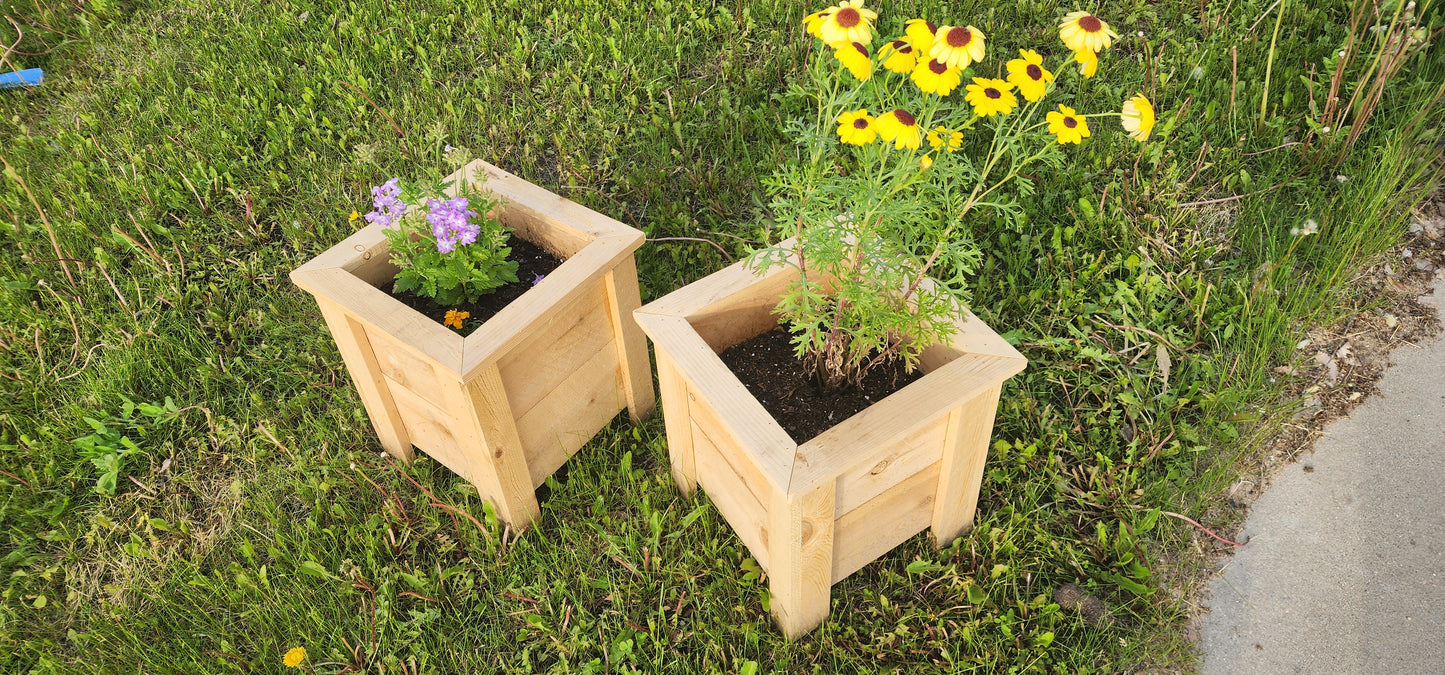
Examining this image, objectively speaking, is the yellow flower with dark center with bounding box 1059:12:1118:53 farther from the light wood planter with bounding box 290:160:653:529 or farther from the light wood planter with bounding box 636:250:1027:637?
the light wood planter with bounding box 290:160:653:529

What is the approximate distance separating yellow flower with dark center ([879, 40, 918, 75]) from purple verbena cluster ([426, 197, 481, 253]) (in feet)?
3.55

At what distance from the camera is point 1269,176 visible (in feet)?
9.43

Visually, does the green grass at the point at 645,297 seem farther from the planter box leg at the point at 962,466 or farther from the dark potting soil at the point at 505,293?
the dark potting soil at the point at 505,293

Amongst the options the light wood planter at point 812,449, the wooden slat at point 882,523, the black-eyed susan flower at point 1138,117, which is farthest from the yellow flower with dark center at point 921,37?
the wooden slat at point 882,523

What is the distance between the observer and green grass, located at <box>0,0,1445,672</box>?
2273 mm

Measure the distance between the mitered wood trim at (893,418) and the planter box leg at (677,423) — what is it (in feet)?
1.50

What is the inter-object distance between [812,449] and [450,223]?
1042 millimetres

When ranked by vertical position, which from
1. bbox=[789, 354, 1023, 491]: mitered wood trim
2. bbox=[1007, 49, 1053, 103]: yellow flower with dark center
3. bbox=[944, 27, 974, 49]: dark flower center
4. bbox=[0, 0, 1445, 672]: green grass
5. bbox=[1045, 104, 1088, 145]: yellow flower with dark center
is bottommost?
bbox=[0, 0, 1445, 672]: green grass

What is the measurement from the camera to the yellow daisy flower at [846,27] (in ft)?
5.00

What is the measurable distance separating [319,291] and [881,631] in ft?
5.48

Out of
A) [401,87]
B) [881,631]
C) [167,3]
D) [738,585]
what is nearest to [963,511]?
[881,631]

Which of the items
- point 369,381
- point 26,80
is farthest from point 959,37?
point 26,80

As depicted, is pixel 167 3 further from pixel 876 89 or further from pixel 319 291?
pixel 876 89

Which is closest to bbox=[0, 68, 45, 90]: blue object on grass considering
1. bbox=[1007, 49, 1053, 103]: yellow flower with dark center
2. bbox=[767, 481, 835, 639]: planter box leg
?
bbox=[767, 481, 835, 639]: planter box leg
